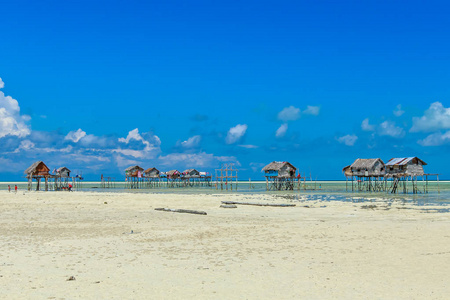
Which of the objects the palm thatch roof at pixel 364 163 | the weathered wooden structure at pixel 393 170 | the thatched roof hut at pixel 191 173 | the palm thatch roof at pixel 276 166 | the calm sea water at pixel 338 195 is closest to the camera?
the calm sea water at pixel 338 195

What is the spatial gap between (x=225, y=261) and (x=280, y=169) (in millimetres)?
59478

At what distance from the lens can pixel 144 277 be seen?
25.9ft

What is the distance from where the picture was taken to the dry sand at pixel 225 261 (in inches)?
275

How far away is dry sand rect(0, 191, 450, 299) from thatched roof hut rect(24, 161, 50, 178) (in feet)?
155

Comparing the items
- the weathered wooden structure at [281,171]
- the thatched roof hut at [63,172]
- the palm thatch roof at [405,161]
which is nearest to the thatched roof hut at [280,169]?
the weathered wooden structure at [281,171]

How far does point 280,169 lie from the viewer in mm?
68062

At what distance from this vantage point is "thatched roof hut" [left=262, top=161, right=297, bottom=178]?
224 ft

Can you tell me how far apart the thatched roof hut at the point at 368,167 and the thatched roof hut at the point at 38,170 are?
44.0 metres

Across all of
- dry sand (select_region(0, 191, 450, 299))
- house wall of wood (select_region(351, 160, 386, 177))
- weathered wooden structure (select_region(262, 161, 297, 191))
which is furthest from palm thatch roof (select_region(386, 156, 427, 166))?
dry sand (select_region(0, 191, 450, 299))

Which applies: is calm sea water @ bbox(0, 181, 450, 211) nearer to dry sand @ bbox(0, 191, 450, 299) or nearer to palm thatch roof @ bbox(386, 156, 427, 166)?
palm thatch roof @ bbox(386, 156, 427, 166)

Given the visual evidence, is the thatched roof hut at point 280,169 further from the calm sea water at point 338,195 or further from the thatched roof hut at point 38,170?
the thatched roof hut at point 38,170

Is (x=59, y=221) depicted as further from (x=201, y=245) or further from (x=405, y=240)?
(x=405, y=240)

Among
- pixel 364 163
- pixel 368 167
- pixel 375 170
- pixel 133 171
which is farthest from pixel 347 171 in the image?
pixel 133 171

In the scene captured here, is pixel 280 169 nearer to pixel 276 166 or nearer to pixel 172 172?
pixel 276 166
